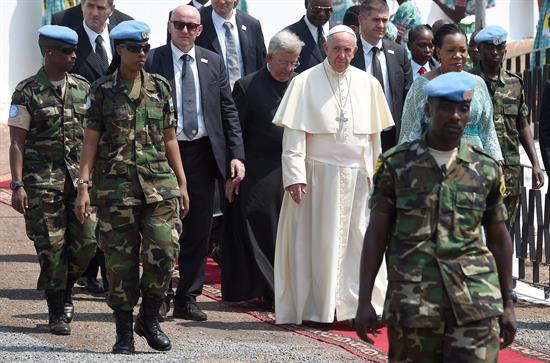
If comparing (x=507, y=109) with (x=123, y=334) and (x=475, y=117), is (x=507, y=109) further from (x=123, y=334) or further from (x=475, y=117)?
(x=123, y=334)

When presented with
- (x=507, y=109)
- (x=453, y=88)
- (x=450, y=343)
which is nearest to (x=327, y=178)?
(x=507, y=109)

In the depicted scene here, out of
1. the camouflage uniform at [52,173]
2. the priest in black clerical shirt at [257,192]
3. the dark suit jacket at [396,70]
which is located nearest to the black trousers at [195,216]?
the priest in black clerical shirt at [257,192]

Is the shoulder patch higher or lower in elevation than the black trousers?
higher

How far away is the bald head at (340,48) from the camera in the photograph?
32.3 ft

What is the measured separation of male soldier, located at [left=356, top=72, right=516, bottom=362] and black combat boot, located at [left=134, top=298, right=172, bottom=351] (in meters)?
2.63

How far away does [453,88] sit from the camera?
6191 mm

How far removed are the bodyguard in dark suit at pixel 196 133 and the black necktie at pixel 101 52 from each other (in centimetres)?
83

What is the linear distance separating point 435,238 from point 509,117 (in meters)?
4.59

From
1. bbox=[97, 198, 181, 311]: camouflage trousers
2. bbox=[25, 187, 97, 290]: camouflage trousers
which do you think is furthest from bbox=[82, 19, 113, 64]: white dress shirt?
bbox=[97, 198, 181, 311]: camouflage trousers

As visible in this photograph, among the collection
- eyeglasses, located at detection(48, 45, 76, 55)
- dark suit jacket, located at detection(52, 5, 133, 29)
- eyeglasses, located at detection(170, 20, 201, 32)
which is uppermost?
dark suit jacket, located at detection(52, 5, 133, 29)

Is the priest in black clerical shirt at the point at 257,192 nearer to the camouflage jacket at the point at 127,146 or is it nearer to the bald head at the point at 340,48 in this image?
the bald head at the point at 340,48

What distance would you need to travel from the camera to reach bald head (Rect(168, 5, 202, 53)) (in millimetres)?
9875

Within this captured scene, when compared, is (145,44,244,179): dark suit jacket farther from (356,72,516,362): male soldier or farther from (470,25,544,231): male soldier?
(356,72,516,362): male soldier

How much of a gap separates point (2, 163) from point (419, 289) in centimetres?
950
